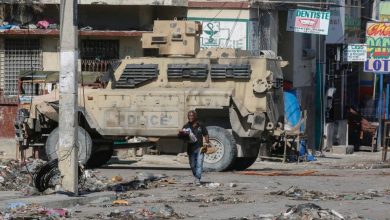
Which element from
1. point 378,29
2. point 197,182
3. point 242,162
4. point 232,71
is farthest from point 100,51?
point 197,182

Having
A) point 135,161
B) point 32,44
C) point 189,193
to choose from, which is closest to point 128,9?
point 32,44

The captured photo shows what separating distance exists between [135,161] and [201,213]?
41.2 feet

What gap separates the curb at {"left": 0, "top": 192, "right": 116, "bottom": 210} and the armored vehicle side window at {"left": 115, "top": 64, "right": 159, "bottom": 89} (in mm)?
6815

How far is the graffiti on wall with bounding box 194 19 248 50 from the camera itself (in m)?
31.5

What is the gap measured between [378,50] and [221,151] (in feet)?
44.1

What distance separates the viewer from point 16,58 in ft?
101

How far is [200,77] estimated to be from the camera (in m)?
24.1

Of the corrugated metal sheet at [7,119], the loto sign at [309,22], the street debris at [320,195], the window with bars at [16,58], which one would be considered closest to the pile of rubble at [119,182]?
the street debris at [320,195]

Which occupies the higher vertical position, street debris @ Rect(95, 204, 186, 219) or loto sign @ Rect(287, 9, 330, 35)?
loto sign @ Rect(287, 9, 330, 35)

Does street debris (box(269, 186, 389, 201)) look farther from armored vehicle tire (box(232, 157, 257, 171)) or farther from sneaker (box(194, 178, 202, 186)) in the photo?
armored vehicle tire (box(232, 157, 257, 171))

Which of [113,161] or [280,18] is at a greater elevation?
[280,18]

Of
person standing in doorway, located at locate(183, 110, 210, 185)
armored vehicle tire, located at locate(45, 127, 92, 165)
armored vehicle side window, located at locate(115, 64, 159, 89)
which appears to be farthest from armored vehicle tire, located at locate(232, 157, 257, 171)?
person standing in doorway, located at locate(183, 110, 210, 185)

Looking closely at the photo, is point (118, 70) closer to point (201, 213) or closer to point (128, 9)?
point (128, 9)

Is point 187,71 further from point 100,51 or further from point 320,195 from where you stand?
point 100,51
